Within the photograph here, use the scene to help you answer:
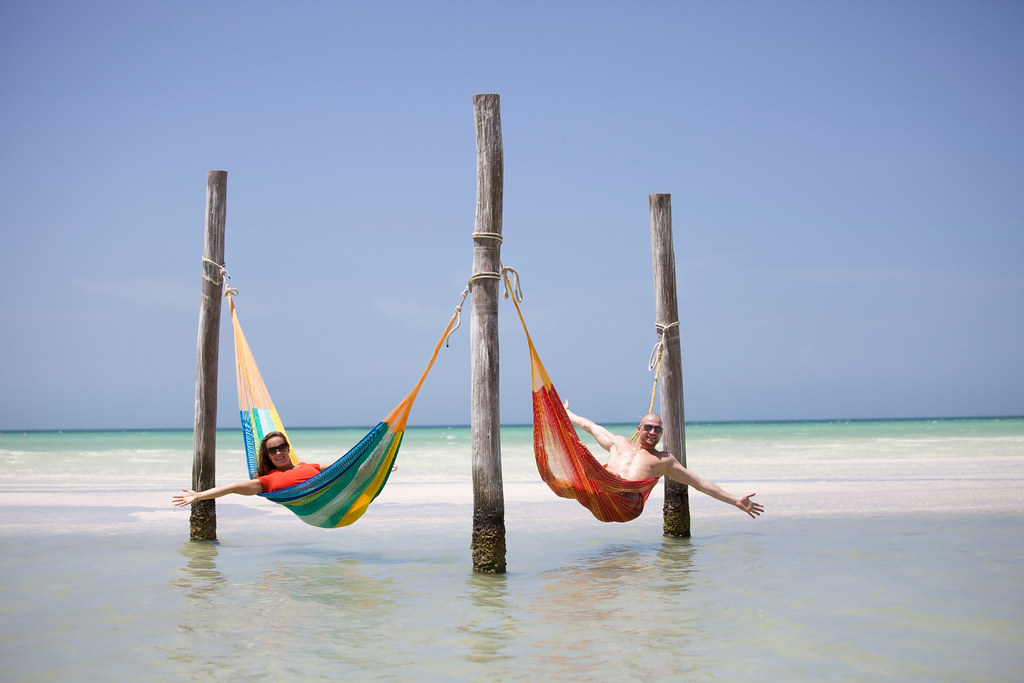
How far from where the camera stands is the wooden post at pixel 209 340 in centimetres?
689

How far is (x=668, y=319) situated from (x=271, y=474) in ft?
11.2

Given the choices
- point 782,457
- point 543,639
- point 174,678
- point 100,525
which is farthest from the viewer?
point 782,457

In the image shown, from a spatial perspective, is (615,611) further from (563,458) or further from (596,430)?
(596,430)

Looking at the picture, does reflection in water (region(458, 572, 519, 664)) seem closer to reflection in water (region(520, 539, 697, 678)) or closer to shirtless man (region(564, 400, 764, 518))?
reflection in water (region(520, 539, 697, 678))

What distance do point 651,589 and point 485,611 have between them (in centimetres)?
121

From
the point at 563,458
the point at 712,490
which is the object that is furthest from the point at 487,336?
the point at 712,490

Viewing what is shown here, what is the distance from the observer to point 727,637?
4359 millimetres

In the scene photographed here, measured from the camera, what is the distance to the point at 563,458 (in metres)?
5.89

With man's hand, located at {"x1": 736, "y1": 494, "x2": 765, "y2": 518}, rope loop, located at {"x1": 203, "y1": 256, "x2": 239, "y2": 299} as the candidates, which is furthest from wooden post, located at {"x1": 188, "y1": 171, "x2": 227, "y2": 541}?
man's hand, located at {"x1": 736, "y1": 494, "x2": 765, "y2": 518}

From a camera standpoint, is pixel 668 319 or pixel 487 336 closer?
pixel 487 336

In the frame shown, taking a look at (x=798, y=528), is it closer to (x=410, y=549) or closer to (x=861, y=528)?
(x=861, y=528)

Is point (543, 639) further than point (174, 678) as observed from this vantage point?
Yes

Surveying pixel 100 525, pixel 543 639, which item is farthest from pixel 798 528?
pixel 100 525

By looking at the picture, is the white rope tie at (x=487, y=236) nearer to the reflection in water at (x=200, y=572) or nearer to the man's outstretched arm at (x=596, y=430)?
the man's outstretched arm at (x=596, y=430)
